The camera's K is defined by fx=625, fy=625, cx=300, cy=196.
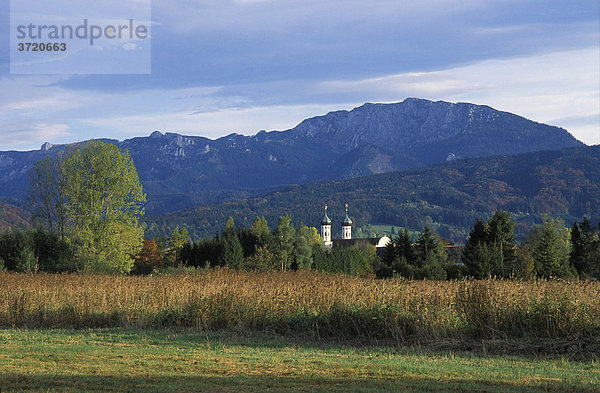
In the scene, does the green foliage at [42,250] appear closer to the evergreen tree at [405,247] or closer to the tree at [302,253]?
the tree at [302,253]

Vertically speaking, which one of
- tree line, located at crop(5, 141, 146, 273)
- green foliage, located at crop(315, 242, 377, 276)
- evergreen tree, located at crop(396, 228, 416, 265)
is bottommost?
green foliage, located at crop(315, 242, 377, 276)

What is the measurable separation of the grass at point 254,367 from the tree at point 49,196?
33.6m

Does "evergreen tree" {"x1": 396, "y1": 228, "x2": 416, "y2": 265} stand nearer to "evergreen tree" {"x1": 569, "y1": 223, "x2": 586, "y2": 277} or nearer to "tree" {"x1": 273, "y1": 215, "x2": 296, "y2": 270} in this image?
"tree" {"x1": 273, "y1": 215, "x2": 296, "y2": 270}

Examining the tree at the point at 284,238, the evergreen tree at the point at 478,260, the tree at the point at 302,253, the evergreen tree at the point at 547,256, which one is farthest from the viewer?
the tree at the point at 302,253

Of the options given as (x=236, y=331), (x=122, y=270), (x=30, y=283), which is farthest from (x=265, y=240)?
(x=236, y=331)

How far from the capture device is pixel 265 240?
2537 inches

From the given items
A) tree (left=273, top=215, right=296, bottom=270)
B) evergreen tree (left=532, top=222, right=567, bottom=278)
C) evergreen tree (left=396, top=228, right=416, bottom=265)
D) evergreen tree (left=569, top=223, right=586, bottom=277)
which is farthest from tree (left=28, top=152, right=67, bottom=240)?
evergreen tree (left=569, top=223, right=586, bottom=277)

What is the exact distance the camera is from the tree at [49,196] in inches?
1774

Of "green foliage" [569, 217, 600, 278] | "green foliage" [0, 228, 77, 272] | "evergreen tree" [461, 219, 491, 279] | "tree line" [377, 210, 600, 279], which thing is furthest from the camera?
"green foliage" [569, 217, 600, 278]

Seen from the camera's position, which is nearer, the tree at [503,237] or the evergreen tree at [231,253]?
the tree at [503,237]

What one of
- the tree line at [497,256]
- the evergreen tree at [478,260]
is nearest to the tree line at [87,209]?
the tree line at [497,256]

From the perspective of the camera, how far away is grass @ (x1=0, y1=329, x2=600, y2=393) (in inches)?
334

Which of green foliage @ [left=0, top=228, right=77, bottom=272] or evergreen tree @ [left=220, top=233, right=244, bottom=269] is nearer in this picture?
green foliage @ [left=0, top=228, right=77, bottom=272]

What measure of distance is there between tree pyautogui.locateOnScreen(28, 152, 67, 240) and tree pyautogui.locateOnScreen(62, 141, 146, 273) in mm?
968
